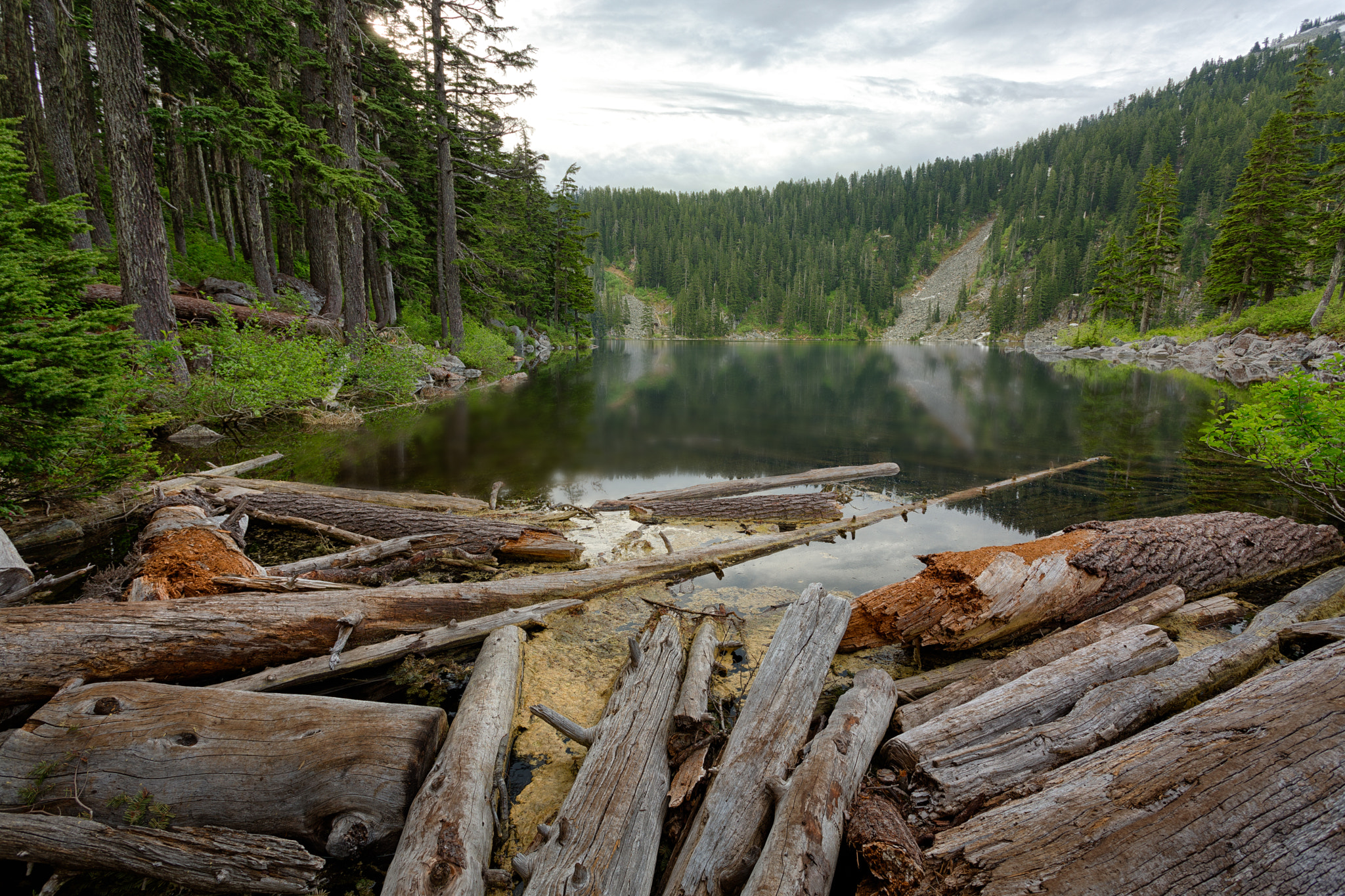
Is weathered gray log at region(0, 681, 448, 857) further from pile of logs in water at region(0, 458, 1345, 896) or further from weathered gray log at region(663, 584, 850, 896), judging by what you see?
weathered gray log at region(663, 584, 850, 896)

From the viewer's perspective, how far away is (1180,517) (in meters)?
6.54

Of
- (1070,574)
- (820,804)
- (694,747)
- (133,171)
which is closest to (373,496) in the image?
(694,747)

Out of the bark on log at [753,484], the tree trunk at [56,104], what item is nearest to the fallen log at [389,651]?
the bark on log at [753,484]

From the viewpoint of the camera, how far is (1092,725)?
10.3 feet

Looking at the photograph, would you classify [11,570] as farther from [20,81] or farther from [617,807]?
[20,81]

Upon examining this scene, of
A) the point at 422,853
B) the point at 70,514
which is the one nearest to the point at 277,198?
the point at 70,514

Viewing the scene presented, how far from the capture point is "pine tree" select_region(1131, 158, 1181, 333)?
143 feet

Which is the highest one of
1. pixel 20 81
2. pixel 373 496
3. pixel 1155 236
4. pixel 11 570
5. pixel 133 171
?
pixel 20 81

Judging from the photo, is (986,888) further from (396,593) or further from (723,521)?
(723,521)

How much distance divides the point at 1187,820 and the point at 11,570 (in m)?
7.49

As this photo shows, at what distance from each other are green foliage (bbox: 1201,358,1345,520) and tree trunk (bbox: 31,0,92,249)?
24158mm

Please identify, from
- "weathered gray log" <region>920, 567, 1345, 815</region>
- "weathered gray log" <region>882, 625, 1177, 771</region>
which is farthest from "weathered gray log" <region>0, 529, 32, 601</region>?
"weathered gray log" <region>920, 567, 1345, 815</region>

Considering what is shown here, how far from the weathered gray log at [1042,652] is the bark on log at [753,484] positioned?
5332 millimetres

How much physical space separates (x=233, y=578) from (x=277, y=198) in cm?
2017
